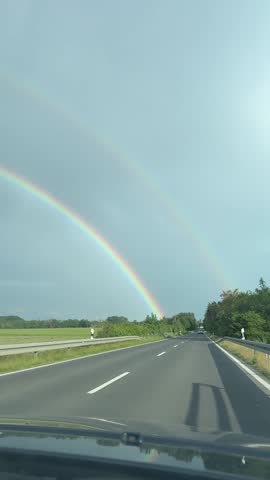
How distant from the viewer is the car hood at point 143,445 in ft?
10.0

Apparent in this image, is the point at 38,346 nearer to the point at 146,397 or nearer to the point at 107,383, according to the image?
the point at 107,383

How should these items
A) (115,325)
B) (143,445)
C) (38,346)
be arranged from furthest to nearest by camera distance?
(115,325) < (38,346) < (143,445)

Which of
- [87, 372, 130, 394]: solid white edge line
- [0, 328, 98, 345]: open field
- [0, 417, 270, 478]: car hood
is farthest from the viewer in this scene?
[0, 328, 98, 345]: open field

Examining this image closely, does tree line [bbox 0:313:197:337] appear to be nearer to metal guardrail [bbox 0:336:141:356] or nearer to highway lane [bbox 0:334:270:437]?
metal guardrail [bbox 0:336:141:356]

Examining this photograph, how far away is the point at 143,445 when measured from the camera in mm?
3602

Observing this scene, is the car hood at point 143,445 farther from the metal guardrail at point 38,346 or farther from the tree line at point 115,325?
the tree line at point 115,325

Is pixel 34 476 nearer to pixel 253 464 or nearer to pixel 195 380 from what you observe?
pixel 253 464

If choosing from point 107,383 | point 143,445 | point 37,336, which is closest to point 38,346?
point 107,383

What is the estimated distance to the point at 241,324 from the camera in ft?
198

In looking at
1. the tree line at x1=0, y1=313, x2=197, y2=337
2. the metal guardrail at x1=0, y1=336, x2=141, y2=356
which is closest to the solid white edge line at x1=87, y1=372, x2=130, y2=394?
the metal guardrail at x1=0, y1=336, x2=141, y2=356

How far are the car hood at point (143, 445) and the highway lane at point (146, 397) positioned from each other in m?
0.91

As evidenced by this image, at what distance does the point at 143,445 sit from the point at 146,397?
7003mm

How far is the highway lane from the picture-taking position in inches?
312

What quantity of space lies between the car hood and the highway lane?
91 centimetres
